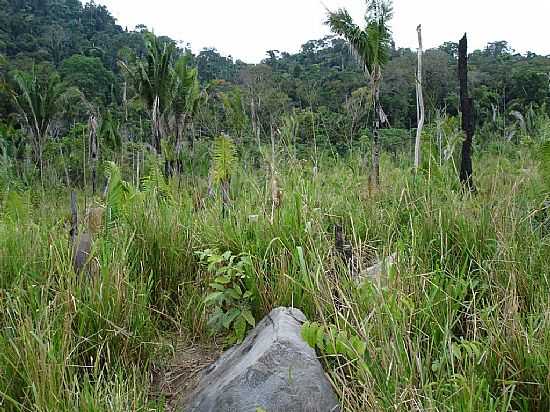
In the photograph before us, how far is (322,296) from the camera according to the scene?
2371 mm

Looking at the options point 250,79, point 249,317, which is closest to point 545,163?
point 249,317

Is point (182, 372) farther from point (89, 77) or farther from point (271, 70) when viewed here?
point (89, 77)

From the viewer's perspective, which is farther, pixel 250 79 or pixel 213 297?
pixel 250 79

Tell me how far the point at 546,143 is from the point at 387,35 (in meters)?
7.60

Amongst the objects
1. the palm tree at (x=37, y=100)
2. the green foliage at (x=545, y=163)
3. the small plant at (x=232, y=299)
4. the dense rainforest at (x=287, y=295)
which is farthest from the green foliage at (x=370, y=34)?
the palm tree at (x=37, y=100)

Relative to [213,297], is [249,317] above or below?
below

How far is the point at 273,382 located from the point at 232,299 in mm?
722

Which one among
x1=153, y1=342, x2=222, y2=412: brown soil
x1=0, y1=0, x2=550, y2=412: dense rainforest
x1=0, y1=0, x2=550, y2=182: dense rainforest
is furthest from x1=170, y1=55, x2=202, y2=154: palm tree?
x1=153, y1=342, x2=222, y2=412: brown soil

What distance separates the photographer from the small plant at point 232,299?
256 centimetres

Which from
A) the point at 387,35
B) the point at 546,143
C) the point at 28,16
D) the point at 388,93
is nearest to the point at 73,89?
the point at 388,93

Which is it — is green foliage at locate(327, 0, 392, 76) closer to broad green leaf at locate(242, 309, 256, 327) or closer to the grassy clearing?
the grassy clearing

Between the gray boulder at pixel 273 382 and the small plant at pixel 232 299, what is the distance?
292mm

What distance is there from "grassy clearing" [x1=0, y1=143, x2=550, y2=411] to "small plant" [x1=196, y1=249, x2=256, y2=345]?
73 millimetres

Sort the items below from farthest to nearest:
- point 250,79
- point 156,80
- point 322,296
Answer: point 250,79 → point 156,80 → point 322,296
